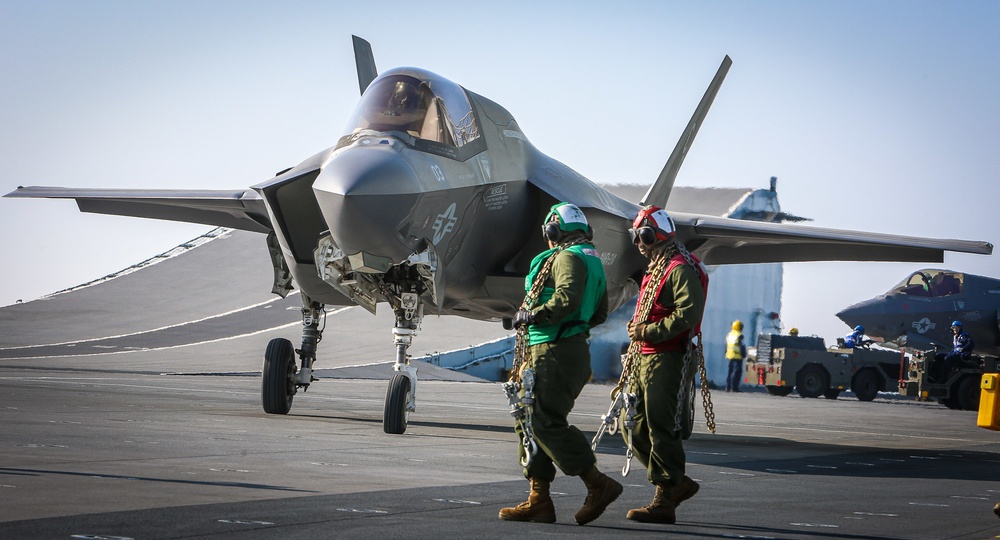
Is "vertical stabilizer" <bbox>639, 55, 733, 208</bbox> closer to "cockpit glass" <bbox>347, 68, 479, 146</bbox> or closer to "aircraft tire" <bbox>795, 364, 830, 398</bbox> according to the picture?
"cockpit glass" <bbox>347, 68, 479, 146</bbox>

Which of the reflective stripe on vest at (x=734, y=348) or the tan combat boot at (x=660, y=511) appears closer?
the tan combat boot at (x=660, y=511)

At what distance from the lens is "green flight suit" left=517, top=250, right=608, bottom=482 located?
21.2ft

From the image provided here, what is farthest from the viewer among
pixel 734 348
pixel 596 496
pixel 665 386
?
Answer: pixel 734 348

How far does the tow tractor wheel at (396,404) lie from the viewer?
11984 millimetres

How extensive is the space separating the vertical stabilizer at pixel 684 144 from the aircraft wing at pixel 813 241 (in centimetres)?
172

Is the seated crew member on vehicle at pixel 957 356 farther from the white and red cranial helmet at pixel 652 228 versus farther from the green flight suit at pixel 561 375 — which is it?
the green flight suit at pixel 561 375

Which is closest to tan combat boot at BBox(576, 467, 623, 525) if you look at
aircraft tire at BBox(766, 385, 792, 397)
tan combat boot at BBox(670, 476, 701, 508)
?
tan combat boot at BBox(670, 476, 701, 508)

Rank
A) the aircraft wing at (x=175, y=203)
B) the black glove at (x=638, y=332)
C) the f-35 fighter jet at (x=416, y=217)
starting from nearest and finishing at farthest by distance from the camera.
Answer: the black glove at (x=638, y=332) < the f-35 fighter jet at (x=416, y=217) < the aircraft wing at (x=175, y=203)

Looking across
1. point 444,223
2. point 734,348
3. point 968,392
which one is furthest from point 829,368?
point 444,223

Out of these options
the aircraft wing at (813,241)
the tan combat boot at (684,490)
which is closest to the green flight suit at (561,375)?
the tan combat boot at (684,490)

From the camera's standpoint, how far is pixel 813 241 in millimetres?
17000

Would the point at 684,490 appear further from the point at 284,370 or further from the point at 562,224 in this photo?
the point at 284,370

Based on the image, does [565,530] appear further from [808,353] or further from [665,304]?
[808,353]

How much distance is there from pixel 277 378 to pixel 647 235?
7.97 m
